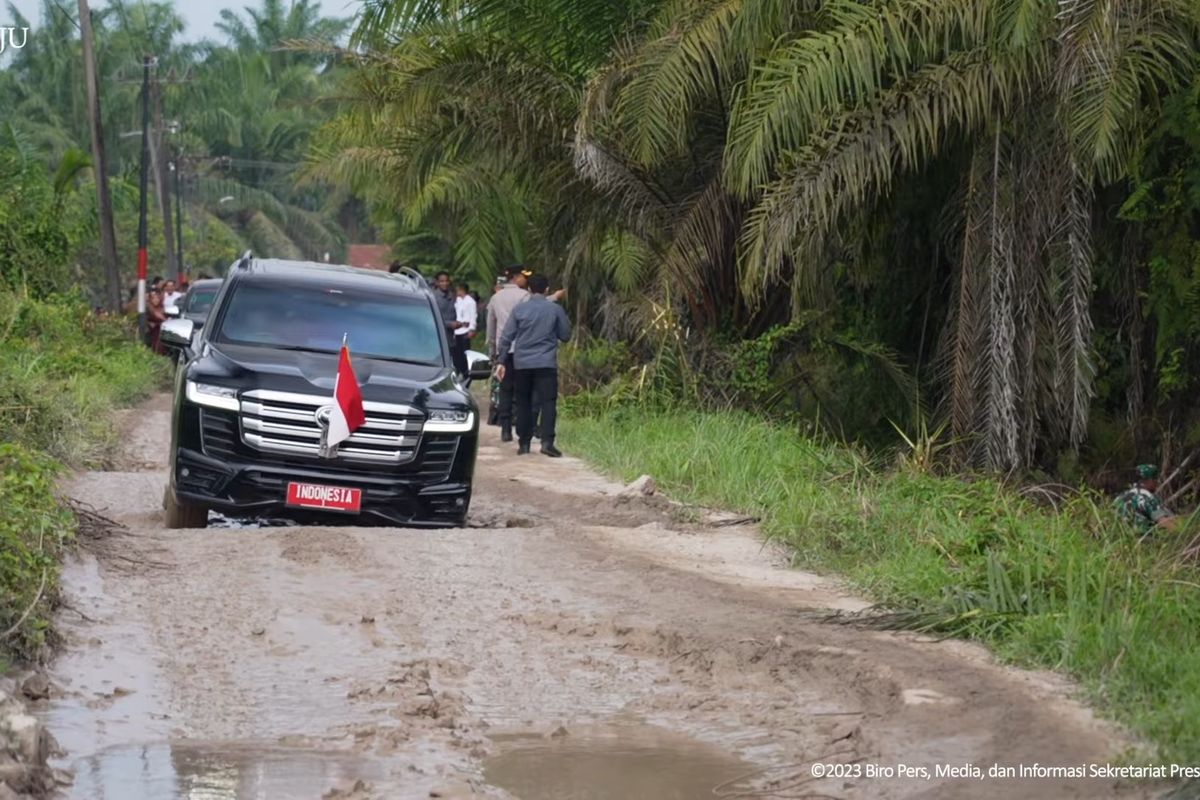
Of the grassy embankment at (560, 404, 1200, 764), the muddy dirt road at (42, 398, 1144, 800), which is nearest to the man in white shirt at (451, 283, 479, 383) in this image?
the grassy embankment at (560, 404, 1200, 764)

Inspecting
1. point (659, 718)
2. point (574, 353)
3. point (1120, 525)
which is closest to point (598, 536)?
point (1120, 525)

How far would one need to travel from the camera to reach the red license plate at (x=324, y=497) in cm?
1120

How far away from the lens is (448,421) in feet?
37.8

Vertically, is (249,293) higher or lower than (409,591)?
higher

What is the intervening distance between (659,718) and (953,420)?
28.7ft

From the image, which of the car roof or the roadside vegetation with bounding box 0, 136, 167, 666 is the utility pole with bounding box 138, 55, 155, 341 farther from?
the car roof

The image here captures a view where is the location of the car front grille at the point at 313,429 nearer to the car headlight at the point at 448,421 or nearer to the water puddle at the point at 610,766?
the car headlight at the point at 448,421

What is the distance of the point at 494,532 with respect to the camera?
10.9 meters

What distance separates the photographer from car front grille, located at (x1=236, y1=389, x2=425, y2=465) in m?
11.1

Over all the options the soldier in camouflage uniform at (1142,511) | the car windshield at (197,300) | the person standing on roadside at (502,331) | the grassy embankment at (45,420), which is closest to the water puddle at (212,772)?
the grassy embankment at (45,420)

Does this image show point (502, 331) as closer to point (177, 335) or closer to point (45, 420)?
point (45, 420)

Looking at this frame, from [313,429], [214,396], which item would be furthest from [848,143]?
[214,396]

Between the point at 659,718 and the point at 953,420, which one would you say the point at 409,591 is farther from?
the point at 953,420

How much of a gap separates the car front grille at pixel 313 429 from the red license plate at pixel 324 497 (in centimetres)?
19
